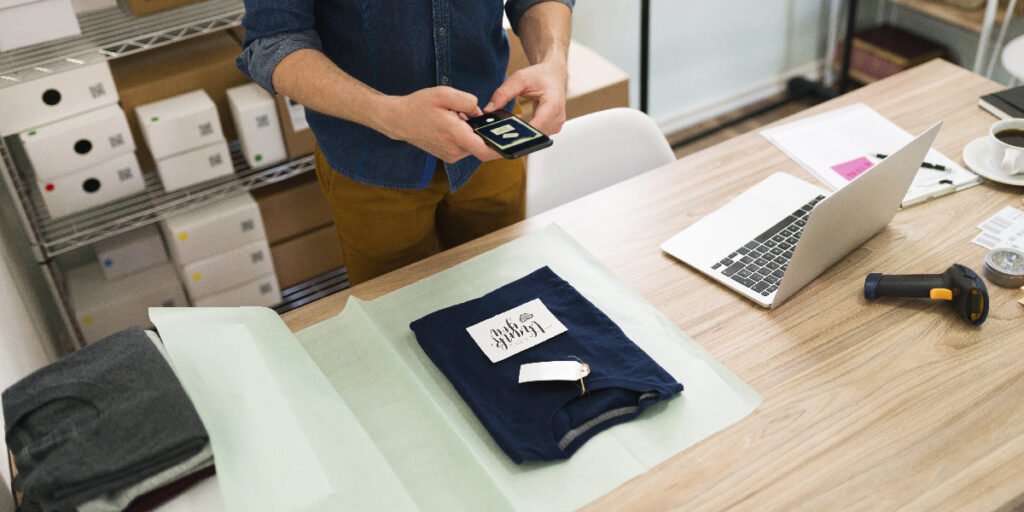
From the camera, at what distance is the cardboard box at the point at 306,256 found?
7.64 ft

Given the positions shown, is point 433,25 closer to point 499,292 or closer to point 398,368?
point 499,292

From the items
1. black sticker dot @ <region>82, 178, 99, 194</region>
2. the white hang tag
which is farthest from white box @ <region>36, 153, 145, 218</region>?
the white hang tag

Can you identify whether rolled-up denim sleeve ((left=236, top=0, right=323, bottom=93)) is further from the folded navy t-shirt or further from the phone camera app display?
the folded navy t-shirt

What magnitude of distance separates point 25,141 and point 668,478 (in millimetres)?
1618

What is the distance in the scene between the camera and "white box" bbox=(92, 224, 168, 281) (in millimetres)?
2178

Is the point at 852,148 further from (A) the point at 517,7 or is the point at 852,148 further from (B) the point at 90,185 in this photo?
(B) the point at 90,185

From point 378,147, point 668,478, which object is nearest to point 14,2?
point 378,147

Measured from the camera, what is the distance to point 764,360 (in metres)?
1.15

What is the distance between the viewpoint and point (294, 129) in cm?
214

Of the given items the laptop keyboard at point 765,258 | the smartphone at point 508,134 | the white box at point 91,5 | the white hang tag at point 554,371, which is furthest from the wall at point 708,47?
the white hang tag at point 554,371

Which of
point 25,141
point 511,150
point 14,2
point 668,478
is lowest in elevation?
point 668,478

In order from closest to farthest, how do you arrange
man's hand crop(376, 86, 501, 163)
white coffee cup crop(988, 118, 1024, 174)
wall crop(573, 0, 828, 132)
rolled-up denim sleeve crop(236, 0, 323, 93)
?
man's hand crop(376, 86, 501, 163) < rolled-up denim sleeve crop(236, 0, 323, 93) < white coffee cup crop(988, 118, 1024, 174) < wall crop(573, 0, 828, 132)

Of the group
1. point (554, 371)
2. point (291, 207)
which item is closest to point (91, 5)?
point (291, 207)

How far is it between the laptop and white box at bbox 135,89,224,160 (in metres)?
1.23
